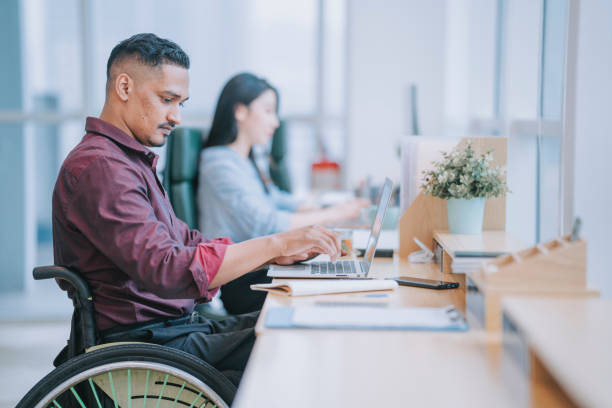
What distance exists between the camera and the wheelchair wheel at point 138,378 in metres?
1.27

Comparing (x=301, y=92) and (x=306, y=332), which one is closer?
(x=306, y=332)

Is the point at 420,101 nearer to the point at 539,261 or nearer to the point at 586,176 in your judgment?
the point at 586,176

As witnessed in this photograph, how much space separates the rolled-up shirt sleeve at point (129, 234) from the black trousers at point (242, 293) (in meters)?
0.86

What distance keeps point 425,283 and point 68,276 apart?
2.86ft

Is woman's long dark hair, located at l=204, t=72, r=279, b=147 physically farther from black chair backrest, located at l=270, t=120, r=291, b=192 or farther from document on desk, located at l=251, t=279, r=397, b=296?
document on desk, located at l=251, t=279, r=397, b=296

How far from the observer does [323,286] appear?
1.60 meters

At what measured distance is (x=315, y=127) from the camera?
445cm

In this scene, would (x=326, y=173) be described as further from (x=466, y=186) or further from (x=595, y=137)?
(x=595, y=137)

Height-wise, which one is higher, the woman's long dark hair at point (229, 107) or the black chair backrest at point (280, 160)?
the woman's long dark hair at point (229, 107)

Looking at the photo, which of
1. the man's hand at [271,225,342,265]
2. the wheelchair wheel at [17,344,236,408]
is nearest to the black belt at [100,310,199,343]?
the wheelchair wheel at [17,344,236,408]

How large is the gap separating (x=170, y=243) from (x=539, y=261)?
787 mm

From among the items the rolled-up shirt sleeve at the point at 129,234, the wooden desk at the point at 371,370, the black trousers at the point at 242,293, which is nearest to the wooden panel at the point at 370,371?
the wooden desk at the point at 371,370

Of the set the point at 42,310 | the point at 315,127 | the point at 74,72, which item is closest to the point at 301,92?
the point at 315,127

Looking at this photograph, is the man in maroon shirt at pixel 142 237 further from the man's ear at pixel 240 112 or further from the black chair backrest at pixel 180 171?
the man's ear at pixel 240 112
